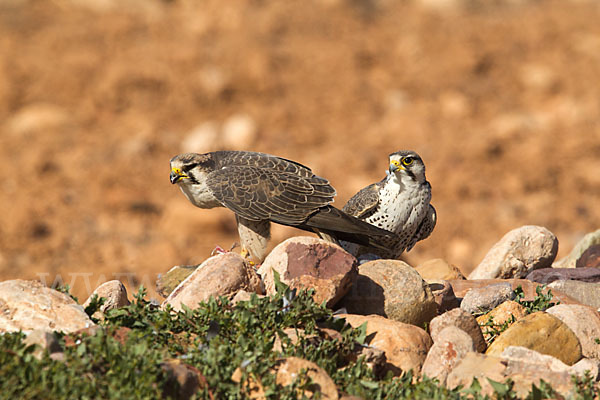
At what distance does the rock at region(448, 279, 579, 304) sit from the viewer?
6.54 meters

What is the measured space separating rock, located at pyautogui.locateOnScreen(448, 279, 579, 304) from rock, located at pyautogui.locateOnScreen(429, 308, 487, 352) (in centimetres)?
103

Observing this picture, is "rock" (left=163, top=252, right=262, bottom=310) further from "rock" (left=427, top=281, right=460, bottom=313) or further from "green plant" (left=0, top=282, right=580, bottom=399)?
"rock" (left=427, top=281, right=460, bottom=313)

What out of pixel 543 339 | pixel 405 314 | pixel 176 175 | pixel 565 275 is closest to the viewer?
pixel 543 339

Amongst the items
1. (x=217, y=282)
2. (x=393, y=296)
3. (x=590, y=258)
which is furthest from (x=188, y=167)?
(x=590, y=258)

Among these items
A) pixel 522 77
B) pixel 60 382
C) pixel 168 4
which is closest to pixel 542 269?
pixel 60 382

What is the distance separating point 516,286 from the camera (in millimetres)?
6898

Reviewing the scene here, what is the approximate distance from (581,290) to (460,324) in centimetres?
174

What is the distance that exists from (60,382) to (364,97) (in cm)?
1834

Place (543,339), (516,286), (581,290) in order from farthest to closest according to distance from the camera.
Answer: (516,286) < (581,290) < (543,339)

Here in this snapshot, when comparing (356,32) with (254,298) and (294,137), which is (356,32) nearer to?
(294,137)

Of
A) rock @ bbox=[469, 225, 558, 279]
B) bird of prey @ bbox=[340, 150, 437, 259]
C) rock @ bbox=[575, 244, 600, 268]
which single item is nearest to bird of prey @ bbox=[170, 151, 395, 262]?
bird of prey @ bbox=[340, 150, 437, 259]

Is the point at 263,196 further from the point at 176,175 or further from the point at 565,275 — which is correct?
the point at 565,275

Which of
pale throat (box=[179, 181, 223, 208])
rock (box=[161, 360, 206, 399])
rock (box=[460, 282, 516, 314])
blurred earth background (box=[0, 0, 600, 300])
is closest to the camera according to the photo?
rock (box=[161, 360, 206, 399])

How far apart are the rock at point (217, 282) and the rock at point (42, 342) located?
1.12 metres
